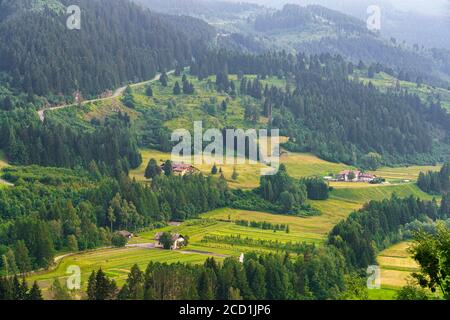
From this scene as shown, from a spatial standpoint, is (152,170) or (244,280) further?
(152,170)

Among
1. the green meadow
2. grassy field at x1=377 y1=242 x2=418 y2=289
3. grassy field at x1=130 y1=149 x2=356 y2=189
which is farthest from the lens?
grassy field at x1=130 y1=149 x2=356 y2=189

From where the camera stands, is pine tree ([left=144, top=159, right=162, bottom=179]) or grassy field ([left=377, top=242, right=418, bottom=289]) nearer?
grassy field ([left=377, top=242, right=418, bottom=289])

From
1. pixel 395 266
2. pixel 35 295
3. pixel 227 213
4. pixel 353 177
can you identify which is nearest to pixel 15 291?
pixel 35 295

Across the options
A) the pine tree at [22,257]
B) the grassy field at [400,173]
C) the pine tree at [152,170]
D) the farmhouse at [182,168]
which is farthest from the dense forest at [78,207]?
the grassy field at [400,173]

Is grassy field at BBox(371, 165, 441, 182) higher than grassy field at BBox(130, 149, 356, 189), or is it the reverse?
grassy field at BBox(130, 149, 356, 189)

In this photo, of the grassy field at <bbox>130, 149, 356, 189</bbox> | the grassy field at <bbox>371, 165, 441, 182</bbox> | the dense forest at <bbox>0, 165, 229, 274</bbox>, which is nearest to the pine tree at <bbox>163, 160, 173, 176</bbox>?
the grassy field at <bbox>130, 149, 356, 189</bbox>

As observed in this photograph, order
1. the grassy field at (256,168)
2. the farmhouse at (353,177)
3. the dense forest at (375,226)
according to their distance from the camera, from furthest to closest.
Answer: the farmhouse at (353,177) < the grassy field at (256,168) < the dense forest at (375,226)

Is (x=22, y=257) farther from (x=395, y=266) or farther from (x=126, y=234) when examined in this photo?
(x=395, y=266)

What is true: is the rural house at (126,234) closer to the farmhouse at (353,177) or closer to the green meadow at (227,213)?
the green meadow at (227,213)

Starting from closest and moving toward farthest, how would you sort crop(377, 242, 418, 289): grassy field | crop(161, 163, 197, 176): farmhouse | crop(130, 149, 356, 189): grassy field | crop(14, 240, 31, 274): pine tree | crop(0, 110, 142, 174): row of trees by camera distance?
crop(14, 240, 31, 274): pine tree → crop(377, 242, 418, 289): grassy field → crop(0, 110, 142, 174): row of trees → crop(161, 163, 197, 176): farmhouse → crop(130, 149, 356, 189): grassy field

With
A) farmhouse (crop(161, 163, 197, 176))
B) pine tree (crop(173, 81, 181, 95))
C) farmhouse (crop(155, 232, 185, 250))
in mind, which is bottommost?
farmhouse (crop(161, 163, 197, 176))

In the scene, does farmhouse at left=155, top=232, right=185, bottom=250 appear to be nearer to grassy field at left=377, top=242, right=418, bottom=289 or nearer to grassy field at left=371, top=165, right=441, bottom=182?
grassy field at left=377, top=242, right=418, bottom=289
